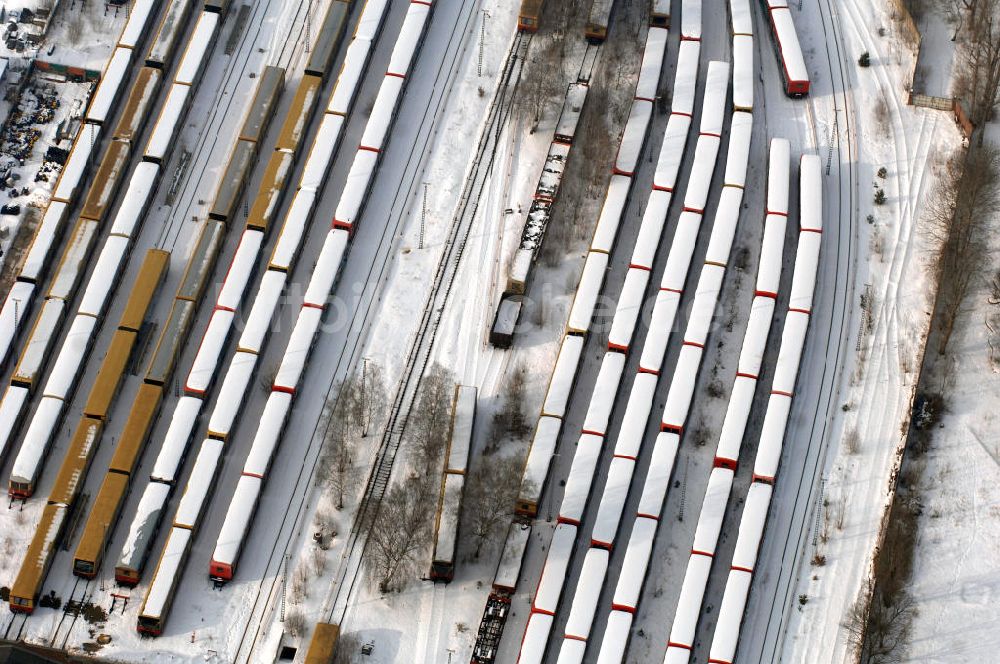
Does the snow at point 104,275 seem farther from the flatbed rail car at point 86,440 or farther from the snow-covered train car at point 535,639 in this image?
the snow-covered train car at point 535,639

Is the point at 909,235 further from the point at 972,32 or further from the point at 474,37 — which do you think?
the point at 474,37

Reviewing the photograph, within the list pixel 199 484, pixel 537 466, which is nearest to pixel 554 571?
pixel 537 466

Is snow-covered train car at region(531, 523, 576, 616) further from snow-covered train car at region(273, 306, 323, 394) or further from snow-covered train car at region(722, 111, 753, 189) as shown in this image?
snow-covered train car at region(722, 111, 753, 189)

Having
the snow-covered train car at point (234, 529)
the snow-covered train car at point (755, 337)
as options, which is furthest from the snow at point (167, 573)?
the snow-covered train car at point (755, 337)

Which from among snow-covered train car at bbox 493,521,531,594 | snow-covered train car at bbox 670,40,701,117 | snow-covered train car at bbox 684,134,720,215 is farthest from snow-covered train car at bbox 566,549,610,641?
snow-covered train car at bbox 670,40,701,117

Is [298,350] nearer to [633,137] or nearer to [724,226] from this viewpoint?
[633,137]

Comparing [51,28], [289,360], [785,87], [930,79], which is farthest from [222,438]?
[930,79]
